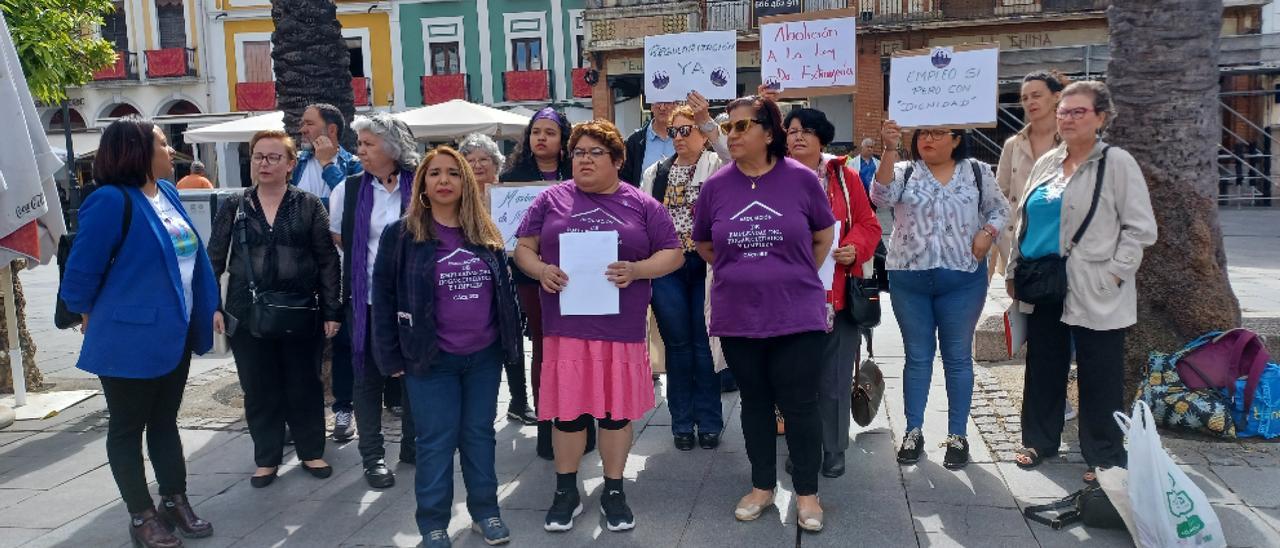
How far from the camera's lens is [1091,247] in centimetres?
436

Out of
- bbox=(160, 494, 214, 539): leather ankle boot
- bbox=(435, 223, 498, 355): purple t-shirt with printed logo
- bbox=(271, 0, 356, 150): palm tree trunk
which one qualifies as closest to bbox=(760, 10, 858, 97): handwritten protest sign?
bbox=(435, 223, 498, 355): purple t-shirt with printed logo

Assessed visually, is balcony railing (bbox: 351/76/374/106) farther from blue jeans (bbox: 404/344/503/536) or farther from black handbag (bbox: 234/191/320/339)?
blue jeans (bbox: 404/344/503/536)

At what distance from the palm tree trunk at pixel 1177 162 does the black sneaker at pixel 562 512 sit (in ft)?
10.8

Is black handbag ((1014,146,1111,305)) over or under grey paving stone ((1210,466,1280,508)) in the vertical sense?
over

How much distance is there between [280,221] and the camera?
4.83m

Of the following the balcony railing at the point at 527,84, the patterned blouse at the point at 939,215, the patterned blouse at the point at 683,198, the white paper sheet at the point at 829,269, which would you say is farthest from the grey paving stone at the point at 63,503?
the balcony railing at the point at 527,84

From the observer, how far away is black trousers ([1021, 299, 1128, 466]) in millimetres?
4449

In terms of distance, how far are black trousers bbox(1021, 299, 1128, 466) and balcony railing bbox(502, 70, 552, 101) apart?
28.2m

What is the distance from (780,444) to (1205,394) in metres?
2.17

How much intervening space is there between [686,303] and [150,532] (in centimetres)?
271

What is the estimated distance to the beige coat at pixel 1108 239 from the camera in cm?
429

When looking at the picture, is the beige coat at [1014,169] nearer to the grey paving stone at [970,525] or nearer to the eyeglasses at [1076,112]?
the eyeglasses at [1076,112]

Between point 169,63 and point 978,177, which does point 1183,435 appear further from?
point 169,63

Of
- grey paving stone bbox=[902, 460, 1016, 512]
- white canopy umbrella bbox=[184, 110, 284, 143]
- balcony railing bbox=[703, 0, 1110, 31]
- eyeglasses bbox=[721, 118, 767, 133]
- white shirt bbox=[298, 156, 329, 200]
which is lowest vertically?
grey paving stone bbox=[902, 460, 1016, 512]
